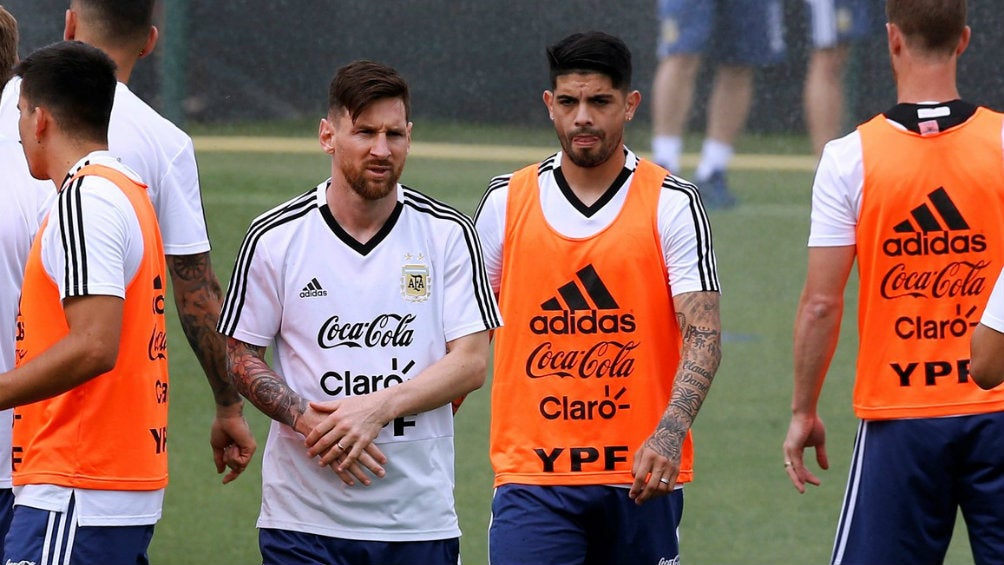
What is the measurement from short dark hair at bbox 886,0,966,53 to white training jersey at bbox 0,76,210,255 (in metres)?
2.15

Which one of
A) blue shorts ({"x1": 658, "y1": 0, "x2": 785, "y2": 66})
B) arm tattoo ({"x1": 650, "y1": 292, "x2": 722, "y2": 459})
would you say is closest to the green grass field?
blue shorts ({"x1": 658, "y1": 0, "x2": 785, "y2": 66})

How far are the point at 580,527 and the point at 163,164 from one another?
162 centimetres

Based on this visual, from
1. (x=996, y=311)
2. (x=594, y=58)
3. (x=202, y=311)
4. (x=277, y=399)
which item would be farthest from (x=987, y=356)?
(x=202, y=311)

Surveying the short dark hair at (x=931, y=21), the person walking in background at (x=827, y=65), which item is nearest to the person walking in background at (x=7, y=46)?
the short dark hair at (x=931, y=21)

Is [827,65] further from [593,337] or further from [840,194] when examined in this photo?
[593,337]

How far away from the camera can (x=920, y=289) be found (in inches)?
179

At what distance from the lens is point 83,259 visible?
12.2 ft

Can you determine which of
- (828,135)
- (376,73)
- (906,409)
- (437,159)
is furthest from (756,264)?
(376,73)

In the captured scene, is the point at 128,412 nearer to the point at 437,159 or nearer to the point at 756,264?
the point at 756,264

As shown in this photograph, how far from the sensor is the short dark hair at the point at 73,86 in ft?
12.9

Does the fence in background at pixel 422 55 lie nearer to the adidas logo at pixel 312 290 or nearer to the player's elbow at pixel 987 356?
the adidas logo at pixel 312 290

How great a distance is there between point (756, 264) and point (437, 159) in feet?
8.70

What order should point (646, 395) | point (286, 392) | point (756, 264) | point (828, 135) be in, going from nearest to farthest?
point (286, 392) < point (646, 395) < point (756, 264) < point (828, 135)

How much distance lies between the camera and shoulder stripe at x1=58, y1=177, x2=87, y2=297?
12.2 ft
